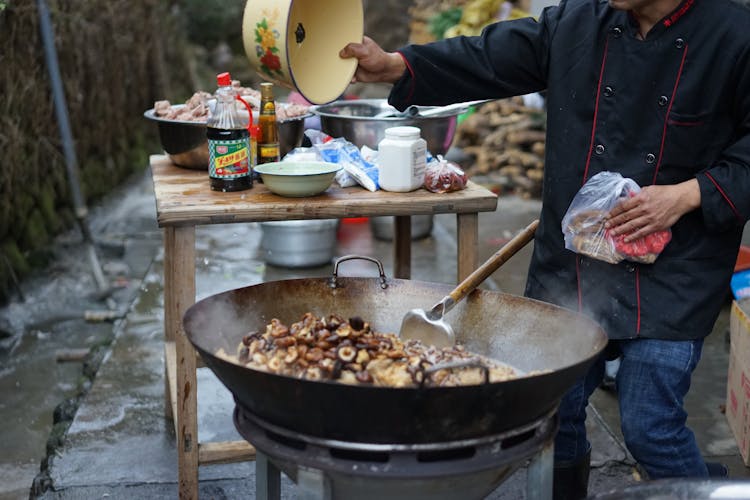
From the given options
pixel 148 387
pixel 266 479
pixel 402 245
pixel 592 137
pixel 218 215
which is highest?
pixel 592 137

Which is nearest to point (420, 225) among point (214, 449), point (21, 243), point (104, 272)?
point (104, 272)

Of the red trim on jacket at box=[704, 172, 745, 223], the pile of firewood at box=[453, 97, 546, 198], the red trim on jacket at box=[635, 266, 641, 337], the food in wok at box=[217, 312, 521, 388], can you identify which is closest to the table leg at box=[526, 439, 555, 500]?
the food in wok at box=[217, 312, 521, 388]

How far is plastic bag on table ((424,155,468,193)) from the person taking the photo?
3.01m

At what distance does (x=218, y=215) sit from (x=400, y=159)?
63 cm

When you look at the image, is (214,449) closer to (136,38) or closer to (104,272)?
(104,272)

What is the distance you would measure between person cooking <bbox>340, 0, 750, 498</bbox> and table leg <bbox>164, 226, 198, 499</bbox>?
0.80 metres

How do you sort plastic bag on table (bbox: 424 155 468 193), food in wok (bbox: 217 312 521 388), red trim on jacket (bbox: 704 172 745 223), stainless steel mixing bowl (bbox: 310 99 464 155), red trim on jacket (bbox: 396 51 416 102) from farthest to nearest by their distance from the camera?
stainless steel mixing bowl (bbox: 310 99 464 155)
plastic bag on table (bbox: 424 155 468 193)
red trim on jacket (bbox: 396 51 416 102)
red trim on jacket (bbox: 704 172 745 223)
food in wok (bbox: 217 312 521 388)

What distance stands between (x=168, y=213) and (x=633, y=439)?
1517mm

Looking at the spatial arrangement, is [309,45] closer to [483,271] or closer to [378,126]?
[378,126]

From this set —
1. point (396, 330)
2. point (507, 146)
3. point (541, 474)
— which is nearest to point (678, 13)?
point (396, 330)

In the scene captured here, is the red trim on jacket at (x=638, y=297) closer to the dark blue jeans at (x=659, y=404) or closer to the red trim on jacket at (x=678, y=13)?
the dark blue jeans at (x=659, y=404)

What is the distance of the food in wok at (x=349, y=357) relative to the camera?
2021mm

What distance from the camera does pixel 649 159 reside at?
8.02ft

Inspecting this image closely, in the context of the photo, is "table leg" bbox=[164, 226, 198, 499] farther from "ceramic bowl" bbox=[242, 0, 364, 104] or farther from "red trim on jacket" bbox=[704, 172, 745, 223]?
"red trim on jacket" bbox=[704, 172, 745, 223]
